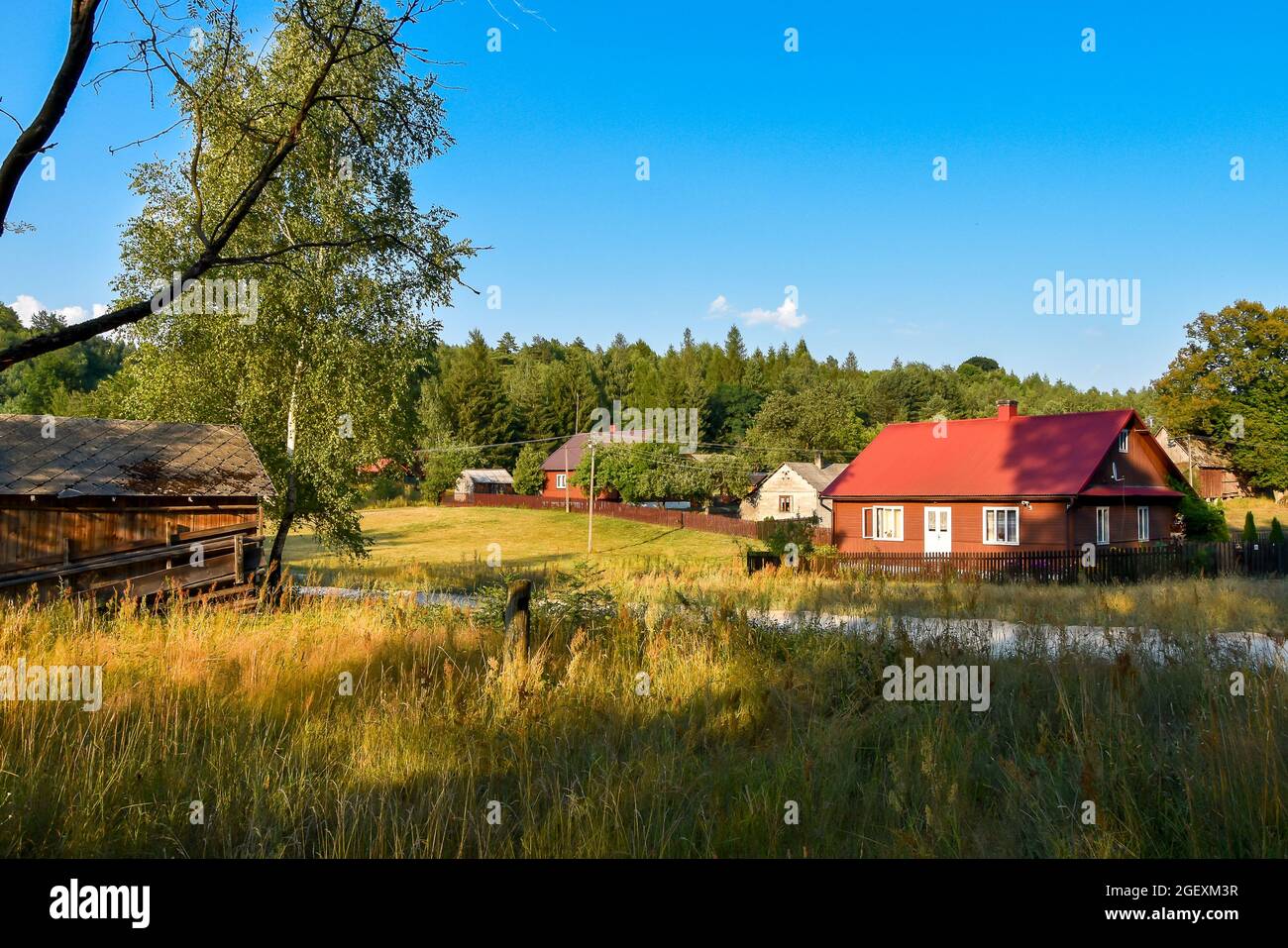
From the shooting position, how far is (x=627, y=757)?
4754mm

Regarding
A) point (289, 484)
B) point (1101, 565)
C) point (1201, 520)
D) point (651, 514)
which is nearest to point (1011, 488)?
point (1101, 565)

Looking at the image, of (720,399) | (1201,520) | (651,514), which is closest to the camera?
(1201,520)

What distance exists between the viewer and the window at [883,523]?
36.4 m

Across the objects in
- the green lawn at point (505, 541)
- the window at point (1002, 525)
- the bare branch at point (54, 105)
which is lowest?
the green lawn at point (505, 541)

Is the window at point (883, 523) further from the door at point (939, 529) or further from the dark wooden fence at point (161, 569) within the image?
the dark wooden fence at point (161, 569)

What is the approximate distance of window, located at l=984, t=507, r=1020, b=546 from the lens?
32.8 metres

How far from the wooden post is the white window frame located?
105 feet

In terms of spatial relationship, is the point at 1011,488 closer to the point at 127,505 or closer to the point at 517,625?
the point at 127,505

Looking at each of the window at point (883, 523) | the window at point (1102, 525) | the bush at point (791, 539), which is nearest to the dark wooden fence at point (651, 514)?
the window at point (883, 523)

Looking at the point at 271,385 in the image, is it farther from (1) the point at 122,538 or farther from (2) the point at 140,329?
(1) the point at 122,538

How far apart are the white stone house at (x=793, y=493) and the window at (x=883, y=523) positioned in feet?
71.5

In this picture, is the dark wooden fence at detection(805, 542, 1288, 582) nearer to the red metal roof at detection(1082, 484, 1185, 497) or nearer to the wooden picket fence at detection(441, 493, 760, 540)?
the red metal roof at detection(1082, 484, 1185, 497)

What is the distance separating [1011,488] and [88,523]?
3117 cm
